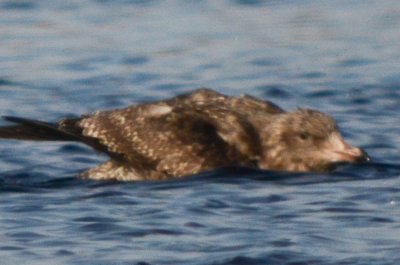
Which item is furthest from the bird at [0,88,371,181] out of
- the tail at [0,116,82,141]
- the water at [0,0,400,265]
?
the water at [0,0,400,265]

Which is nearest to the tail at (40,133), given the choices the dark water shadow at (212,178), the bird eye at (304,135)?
the dark water shadow at (212,178)

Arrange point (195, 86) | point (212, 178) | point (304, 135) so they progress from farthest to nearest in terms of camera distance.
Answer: point (195, 86) < point (304, 135) < point (212, 178)

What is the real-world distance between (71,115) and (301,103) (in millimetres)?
2061

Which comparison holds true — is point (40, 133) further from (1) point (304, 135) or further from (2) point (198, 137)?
(1) point (304, 135)

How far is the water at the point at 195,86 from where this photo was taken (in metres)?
10.0

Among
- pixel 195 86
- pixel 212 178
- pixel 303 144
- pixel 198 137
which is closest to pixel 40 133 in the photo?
pixel 198 137

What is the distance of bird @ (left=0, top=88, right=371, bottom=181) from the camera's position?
12273 millimetres

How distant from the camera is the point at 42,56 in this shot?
1705cm

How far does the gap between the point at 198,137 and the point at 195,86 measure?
11.7 feet

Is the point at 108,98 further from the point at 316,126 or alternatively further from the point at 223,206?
the point at 223,206

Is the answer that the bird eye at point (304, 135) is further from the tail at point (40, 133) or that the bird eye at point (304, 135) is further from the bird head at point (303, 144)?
the tail at point (40, 133)

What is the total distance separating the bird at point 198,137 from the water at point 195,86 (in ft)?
0.68

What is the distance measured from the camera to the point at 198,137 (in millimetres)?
12258

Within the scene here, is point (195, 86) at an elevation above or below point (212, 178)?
above
